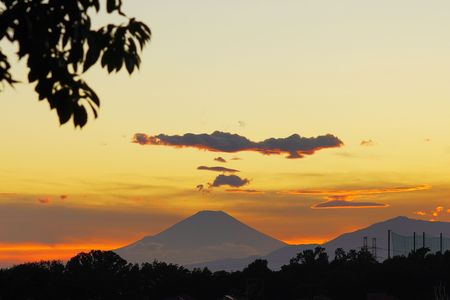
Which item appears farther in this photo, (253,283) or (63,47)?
(253,283)

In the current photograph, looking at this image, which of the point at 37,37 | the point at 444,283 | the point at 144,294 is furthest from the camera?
the point at 144,294

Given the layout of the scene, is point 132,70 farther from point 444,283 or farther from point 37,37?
point 444,283

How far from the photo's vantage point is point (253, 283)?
170500 millimetres

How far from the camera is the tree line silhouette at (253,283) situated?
17094 cm

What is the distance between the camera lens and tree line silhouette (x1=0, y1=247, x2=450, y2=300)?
561 feet

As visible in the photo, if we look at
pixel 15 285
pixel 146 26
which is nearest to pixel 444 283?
pixel 15 285

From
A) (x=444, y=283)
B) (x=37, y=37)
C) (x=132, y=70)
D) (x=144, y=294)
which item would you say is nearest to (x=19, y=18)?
(x=37, y=37)

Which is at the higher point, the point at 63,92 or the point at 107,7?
the point at 107,7

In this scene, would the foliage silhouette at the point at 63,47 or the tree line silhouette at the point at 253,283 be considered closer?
the foliage silhouette at the point at 63,47

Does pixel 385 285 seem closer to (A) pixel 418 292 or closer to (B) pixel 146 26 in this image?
(A) pixel 418 292

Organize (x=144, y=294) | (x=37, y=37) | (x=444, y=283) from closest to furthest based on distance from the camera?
(x=37, y=37), (x=444, y=283), (x=144, y=294)

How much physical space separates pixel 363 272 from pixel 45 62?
16639 centimetres

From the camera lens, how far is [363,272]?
581ft

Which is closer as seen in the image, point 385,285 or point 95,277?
point 385,285
